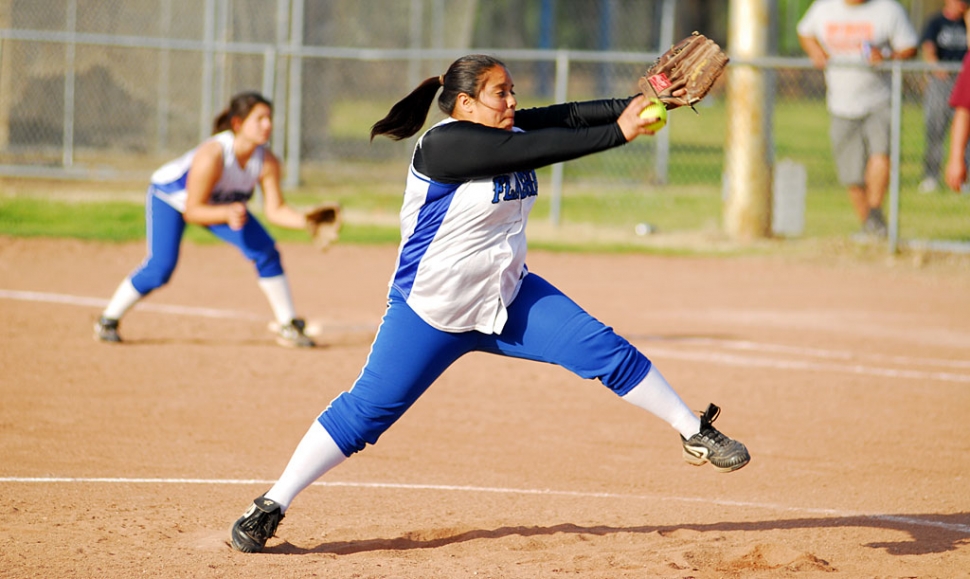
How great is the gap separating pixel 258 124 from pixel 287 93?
952 cm

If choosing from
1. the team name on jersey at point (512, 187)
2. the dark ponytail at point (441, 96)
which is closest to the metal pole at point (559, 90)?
the dark ponytail at point (441, 96)

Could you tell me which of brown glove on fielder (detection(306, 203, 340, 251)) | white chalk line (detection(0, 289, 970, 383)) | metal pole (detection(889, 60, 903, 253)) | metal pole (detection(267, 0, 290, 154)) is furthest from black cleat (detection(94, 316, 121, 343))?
metal pole (detection(889, 60, 903, 253))

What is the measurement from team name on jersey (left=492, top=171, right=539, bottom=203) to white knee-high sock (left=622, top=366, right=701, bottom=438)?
2.76 ft

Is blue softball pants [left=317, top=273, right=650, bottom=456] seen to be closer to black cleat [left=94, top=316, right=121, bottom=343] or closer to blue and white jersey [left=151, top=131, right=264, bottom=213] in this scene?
blue and white jersey [left=151, top=131, right=264, bottom=213]

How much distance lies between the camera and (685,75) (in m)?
4.30

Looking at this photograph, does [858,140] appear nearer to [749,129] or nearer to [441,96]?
[749,129]

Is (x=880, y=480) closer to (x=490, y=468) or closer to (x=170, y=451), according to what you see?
(x=490, y=468)

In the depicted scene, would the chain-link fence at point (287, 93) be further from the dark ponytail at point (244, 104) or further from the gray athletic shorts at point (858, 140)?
the dark ponytail at point (244, 104)

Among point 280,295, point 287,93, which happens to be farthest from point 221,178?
point 287,93

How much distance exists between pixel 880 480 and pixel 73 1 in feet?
48.0

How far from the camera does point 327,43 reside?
18641 mm

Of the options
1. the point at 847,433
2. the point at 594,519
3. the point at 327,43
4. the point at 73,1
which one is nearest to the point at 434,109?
the point at 327,43

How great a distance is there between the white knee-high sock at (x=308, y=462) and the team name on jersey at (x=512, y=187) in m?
1.10

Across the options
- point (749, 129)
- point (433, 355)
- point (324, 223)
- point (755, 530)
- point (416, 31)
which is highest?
point (416, 31)
